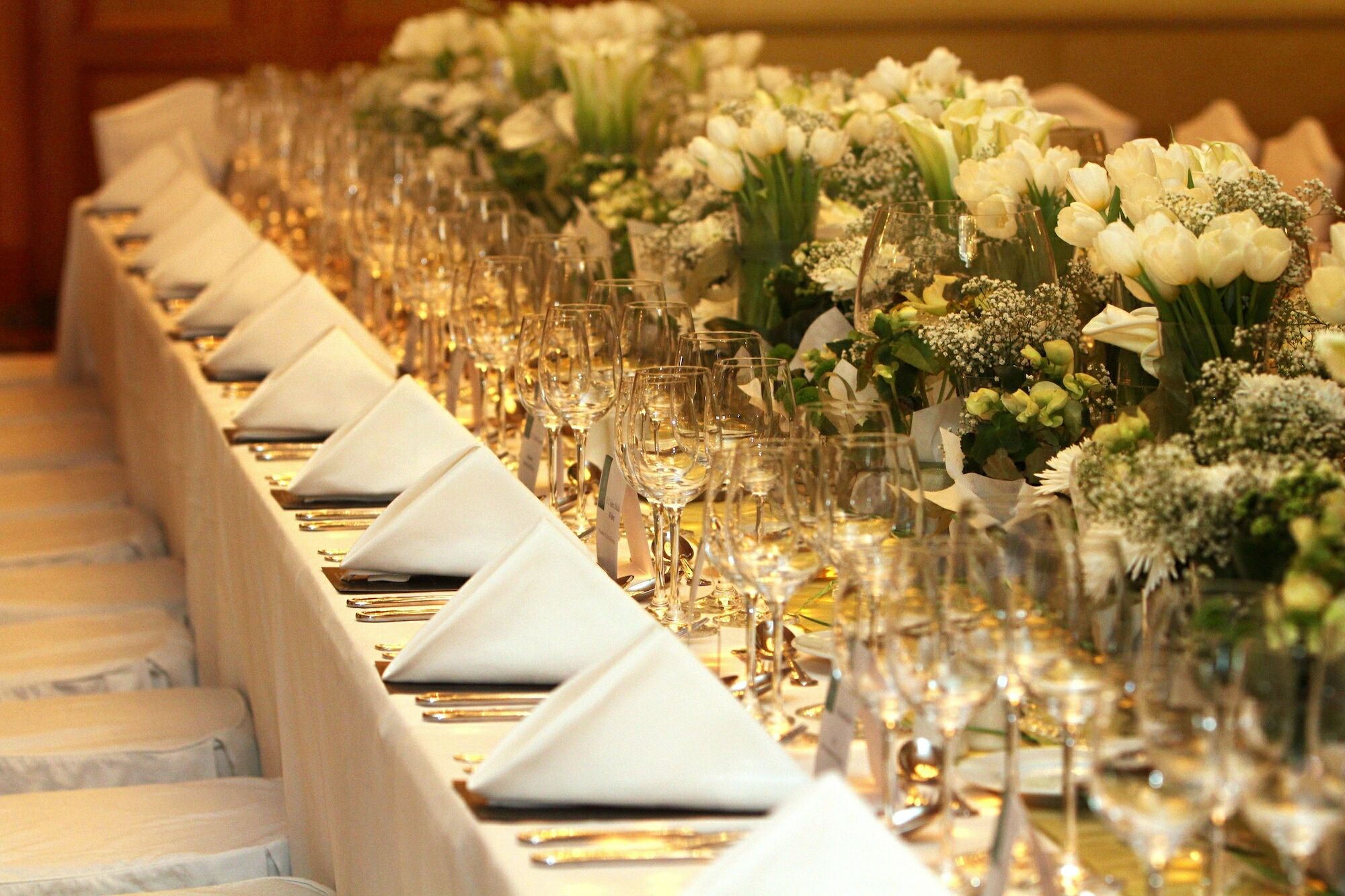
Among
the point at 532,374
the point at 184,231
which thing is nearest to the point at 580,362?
the point at 532,374

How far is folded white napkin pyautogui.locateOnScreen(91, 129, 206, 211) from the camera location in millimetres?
5227

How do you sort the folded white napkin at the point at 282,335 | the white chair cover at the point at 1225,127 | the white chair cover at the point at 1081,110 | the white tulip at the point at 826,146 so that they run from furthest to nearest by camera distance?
the white chair cover at the point at 1081,110
the white chair cover at the point at 1225,127
the folded white napkin at the point at 282,335
the white tulip at the point at 826,146

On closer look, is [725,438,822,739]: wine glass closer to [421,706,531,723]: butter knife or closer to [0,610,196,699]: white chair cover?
[421,706,531,723]: butter knife

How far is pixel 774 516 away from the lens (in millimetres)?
1417

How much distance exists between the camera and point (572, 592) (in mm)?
1540

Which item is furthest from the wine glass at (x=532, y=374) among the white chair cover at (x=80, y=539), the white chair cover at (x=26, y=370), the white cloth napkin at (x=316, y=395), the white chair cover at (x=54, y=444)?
the white chair cover at (x=26, y=370)

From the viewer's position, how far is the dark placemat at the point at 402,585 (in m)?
1.83

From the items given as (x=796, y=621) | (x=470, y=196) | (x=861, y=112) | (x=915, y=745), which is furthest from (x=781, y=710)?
(x=470, y=196)

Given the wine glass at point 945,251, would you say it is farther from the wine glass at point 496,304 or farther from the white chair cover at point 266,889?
the white chair cover at point 266,889

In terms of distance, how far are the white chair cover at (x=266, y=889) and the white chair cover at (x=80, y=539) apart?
1574 millimetres

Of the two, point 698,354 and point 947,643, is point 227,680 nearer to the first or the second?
point 698,354

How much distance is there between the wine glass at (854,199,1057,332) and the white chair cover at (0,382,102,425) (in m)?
3.24

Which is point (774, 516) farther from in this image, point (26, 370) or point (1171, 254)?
point (26, 370)

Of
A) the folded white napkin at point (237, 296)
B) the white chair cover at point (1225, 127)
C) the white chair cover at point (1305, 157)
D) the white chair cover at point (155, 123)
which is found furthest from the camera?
the white chair cover at point (155, 123)
